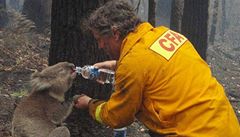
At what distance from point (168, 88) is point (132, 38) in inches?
21.7

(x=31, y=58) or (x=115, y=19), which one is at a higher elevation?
(x=115, y=19)

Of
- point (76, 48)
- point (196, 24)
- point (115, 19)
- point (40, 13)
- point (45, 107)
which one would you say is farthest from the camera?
point (40, 13)

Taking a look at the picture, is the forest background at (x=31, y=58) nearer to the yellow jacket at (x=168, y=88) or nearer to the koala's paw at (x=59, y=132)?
the koala's paw at (x=59, y=132)

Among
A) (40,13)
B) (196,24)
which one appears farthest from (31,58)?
(196,24)

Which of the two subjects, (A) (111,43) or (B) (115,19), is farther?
(A) (111,43)

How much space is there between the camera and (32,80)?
550 centimetres

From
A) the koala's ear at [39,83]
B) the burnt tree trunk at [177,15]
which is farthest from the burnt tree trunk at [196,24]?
the koala's ear at [39,83]

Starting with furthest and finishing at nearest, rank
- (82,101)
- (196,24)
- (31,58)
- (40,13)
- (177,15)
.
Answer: (40,13) < (177,15) < (31,58) < (196,24) < (82,101)

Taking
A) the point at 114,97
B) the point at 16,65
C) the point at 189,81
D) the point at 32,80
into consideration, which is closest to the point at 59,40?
the point at 32,80

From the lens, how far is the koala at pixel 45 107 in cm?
521

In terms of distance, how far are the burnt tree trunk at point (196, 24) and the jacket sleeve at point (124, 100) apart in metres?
7.11

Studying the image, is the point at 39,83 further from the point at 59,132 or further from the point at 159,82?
the point at 159,82

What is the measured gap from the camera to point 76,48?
20.9 feet

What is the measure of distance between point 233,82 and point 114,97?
1095 cm
